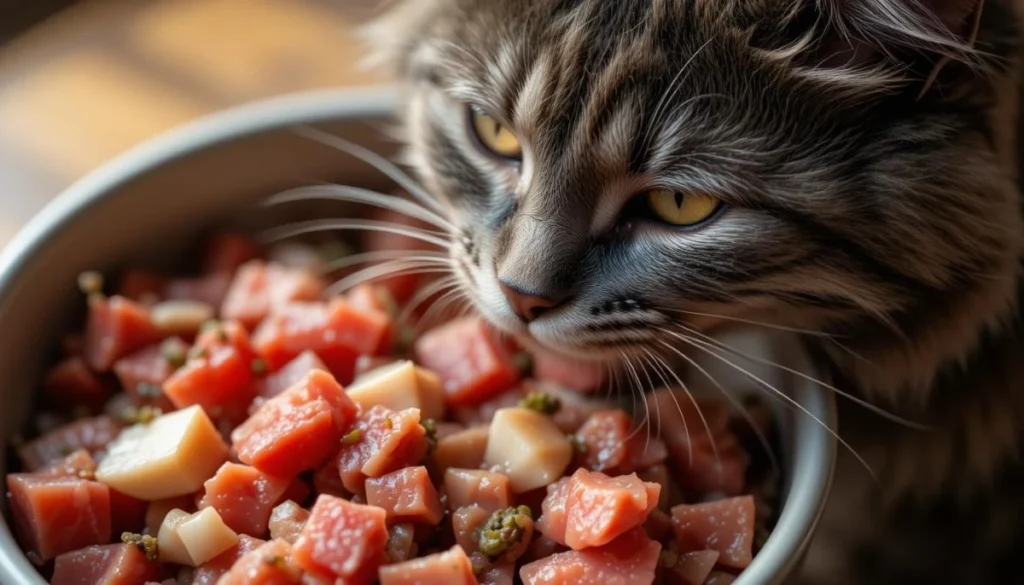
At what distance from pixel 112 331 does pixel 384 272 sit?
414mm

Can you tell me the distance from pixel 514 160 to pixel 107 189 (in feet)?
2.04

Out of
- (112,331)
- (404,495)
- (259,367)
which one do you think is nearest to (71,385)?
(112,331)

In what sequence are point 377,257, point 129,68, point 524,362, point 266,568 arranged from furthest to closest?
point 129,68, point 377,257, point 524,362, point 266,568

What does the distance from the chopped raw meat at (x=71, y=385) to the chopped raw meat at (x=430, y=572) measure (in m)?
0.64

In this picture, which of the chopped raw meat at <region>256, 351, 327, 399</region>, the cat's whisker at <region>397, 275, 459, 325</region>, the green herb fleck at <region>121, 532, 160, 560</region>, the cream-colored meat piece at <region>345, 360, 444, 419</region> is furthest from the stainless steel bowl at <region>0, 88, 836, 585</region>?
the cream-colored meat piece at <region>345, 360, 444, 419</region>

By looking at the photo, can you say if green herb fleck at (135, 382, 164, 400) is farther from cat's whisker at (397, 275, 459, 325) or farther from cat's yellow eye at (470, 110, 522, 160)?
cat's yellow eye at (470, 110, 522, 160)

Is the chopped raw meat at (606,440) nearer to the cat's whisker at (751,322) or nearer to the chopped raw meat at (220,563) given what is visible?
the cat's whisker at (751,322)

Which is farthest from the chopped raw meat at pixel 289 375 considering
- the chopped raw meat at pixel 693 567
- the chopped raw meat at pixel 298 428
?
the chopped raw meat at pixel 693 567

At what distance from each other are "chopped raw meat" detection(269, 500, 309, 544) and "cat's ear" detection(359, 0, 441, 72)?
0.73 metres

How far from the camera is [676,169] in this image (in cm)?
126

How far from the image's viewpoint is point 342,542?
1.16 metres

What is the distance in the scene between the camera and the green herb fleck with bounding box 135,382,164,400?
1.51 metres

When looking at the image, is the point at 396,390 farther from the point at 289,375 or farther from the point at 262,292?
the point at 262,292

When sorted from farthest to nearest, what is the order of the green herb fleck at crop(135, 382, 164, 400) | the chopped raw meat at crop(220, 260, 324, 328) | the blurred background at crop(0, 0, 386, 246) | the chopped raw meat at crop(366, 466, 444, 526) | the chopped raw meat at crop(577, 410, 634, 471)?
1. the blurred background at crop(0, 0, 386, 246)
2. the chopped raw meat at crop(220, 260, 324, 328)
3. the green herb fleck at crop(135, 382, 164, 400)
4. the chopped raw meat at crop(577, 410, 634, 471)
5. the chopped raw meat at crop(366, 466, 444, 526)
